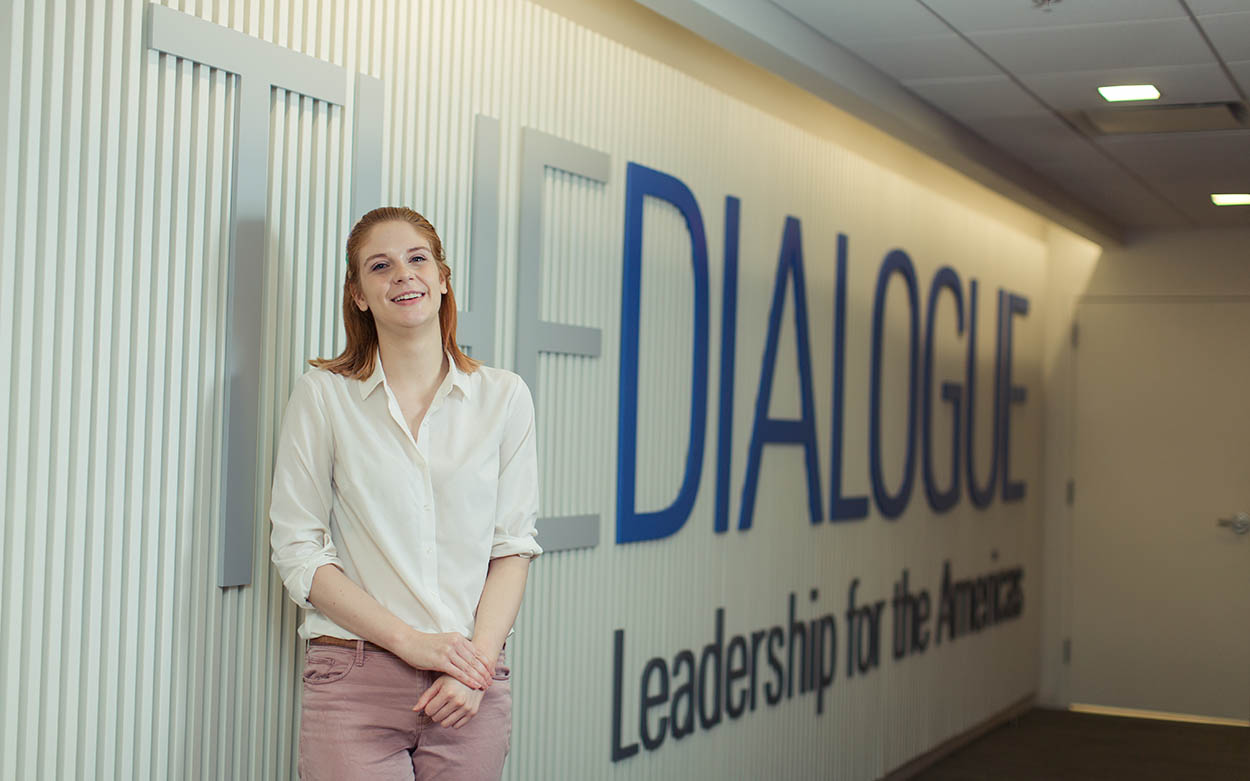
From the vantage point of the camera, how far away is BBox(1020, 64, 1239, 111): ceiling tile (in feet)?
14.4

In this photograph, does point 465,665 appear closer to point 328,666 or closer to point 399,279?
point 328,666

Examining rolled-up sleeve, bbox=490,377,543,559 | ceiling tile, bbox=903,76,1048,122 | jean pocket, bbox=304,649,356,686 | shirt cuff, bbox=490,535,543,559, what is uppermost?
ceiling tile, bbox=903,76,1048,122

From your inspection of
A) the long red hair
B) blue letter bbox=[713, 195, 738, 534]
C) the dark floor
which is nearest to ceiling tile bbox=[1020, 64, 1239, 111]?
blue letter bbox=[713, 195, 738, 534]

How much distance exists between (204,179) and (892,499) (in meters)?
3.79

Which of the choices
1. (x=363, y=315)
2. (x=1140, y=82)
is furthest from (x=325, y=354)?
(x=1140, y=82)

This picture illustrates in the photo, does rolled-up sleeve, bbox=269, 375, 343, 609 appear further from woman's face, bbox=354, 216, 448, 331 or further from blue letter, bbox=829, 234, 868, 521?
blue letter, bbox=829, 234, 868, 521

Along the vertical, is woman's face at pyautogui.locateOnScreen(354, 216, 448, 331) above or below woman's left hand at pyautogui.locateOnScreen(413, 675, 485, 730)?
above

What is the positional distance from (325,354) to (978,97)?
2.97 m

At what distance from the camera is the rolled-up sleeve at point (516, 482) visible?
2473 mm

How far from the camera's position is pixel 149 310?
2.47 m

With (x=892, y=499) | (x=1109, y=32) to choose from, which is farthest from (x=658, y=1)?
(x=892, y=499)

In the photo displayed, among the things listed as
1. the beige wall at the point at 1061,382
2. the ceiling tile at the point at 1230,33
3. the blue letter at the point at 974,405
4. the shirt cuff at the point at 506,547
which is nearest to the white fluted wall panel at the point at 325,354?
the shirt cuff at the point at 506,547

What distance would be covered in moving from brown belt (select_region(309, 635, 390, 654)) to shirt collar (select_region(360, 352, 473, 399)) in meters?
0.44

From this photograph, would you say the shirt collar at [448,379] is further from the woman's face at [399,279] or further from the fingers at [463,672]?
the fingers at [463,672]
